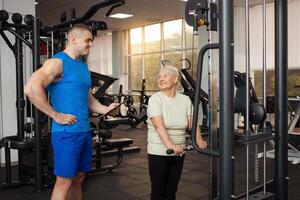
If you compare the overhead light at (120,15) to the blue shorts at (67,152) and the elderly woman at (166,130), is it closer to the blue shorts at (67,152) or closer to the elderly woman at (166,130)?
the elderly woman at (166,130)

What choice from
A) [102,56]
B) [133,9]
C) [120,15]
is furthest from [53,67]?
[102,56]

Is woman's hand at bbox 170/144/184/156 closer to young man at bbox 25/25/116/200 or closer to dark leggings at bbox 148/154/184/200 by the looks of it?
dark leggings at bbox 148/154/184/200

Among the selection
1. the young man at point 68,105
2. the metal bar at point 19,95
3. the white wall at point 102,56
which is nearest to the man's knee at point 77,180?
the young man at point 68,105

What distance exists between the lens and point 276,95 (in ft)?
7.62

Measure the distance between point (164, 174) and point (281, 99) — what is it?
941 mm

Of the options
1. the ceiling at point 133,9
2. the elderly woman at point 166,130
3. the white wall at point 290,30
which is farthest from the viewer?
the ceiling at point 133,9

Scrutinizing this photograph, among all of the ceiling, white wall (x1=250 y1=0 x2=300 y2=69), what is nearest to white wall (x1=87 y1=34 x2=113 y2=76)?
the ceiling

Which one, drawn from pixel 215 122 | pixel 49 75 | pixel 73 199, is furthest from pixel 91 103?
pixel 215 122

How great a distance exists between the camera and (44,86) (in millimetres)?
2168

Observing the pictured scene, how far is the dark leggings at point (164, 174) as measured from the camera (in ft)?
7.91

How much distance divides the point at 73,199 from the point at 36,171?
1.27 meters

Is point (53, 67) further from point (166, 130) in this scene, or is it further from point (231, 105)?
point (231, 105)

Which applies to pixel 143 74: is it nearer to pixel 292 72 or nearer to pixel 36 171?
pixel 292 72

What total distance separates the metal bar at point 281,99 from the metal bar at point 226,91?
77 cm
